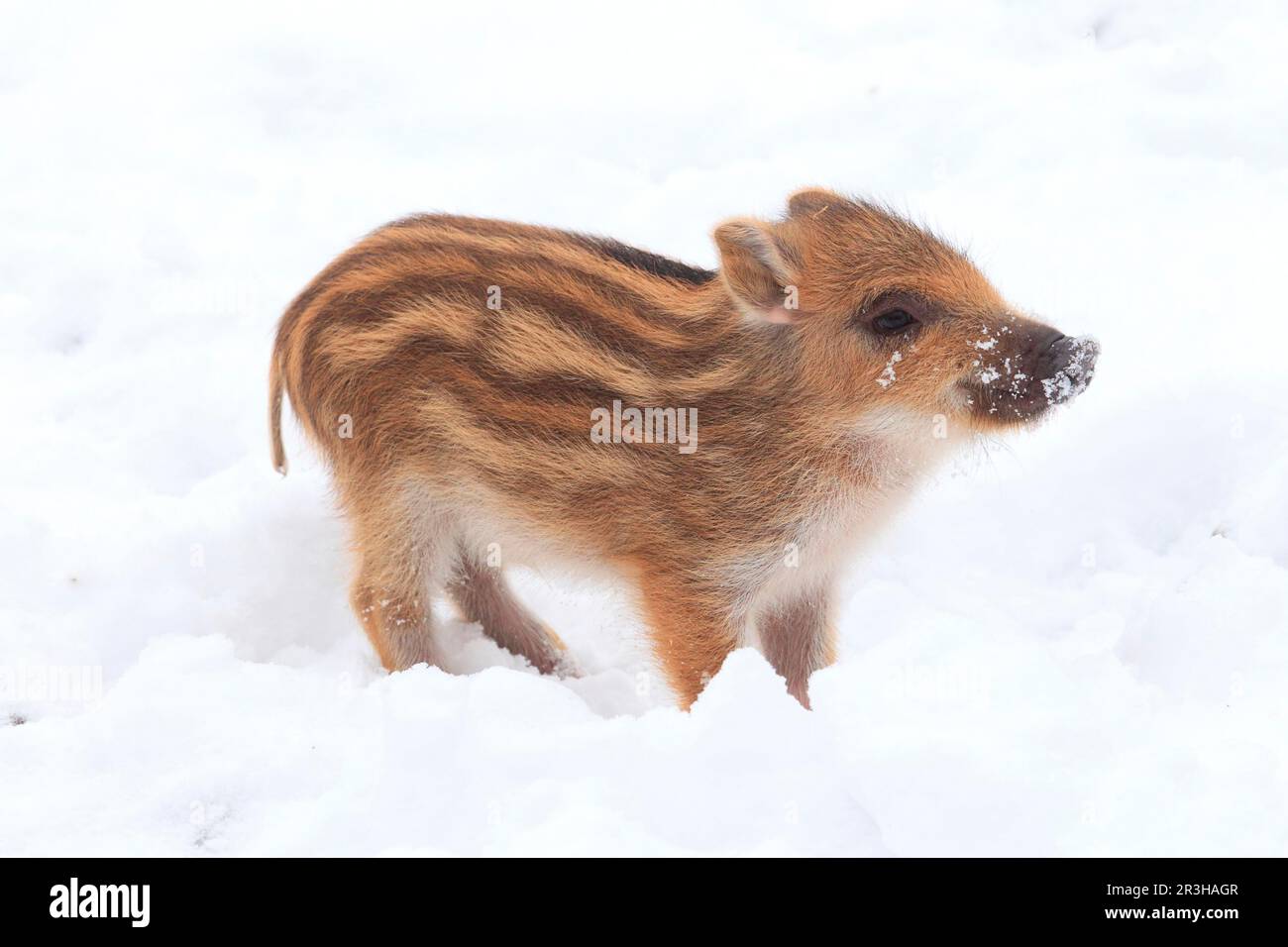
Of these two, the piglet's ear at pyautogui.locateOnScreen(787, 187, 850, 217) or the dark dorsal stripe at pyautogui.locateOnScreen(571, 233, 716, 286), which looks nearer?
the piglet's ear at pyautogui.locateOnScreen(787, 187, 850, 217)

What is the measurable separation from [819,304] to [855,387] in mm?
281

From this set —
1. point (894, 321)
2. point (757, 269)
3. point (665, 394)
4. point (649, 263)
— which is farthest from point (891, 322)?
point (649, 263)

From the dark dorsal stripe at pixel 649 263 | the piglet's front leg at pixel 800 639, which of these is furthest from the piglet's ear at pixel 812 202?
the piglet's front leg at pixel 800 639

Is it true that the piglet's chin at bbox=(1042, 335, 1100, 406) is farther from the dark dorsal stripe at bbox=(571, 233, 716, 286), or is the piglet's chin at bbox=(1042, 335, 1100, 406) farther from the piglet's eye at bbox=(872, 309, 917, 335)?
the dark dorsal stripe at bbox=(571, 233, 716, 286)

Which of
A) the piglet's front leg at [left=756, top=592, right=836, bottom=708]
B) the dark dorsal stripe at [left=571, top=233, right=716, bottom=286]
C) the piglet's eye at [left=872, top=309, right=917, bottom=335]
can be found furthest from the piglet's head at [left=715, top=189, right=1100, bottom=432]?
the piglet's front leg at [left=756, top=592, right=836, bottom=708]

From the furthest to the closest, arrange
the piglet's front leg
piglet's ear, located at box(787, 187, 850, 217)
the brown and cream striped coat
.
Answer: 1. the piglet's front leg
2. piglet's ear, located at box(787, 187, 850, 217)
3. the brown and cream striped coat

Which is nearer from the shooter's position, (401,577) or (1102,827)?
(1102,827)

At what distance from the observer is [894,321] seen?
4.08 m

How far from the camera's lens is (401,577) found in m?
4.61

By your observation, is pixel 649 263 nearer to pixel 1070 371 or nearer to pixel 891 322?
pixel 891 322

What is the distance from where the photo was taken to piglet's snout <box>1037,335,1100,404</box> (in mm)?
3818

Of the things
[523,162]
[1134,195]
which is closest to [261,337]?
[523,162]

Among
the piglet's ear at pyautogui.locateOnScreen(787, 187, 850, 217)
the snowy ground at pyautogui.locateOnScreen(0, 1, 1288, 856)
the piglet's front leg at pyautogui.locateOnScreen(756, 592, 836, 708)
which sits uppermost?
the piglet's ear at pyautogui.locateOnScreen(787, 187, 850, 217)

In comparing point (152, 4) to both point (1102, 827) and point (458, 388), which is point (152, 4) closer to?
point (458, 388)
